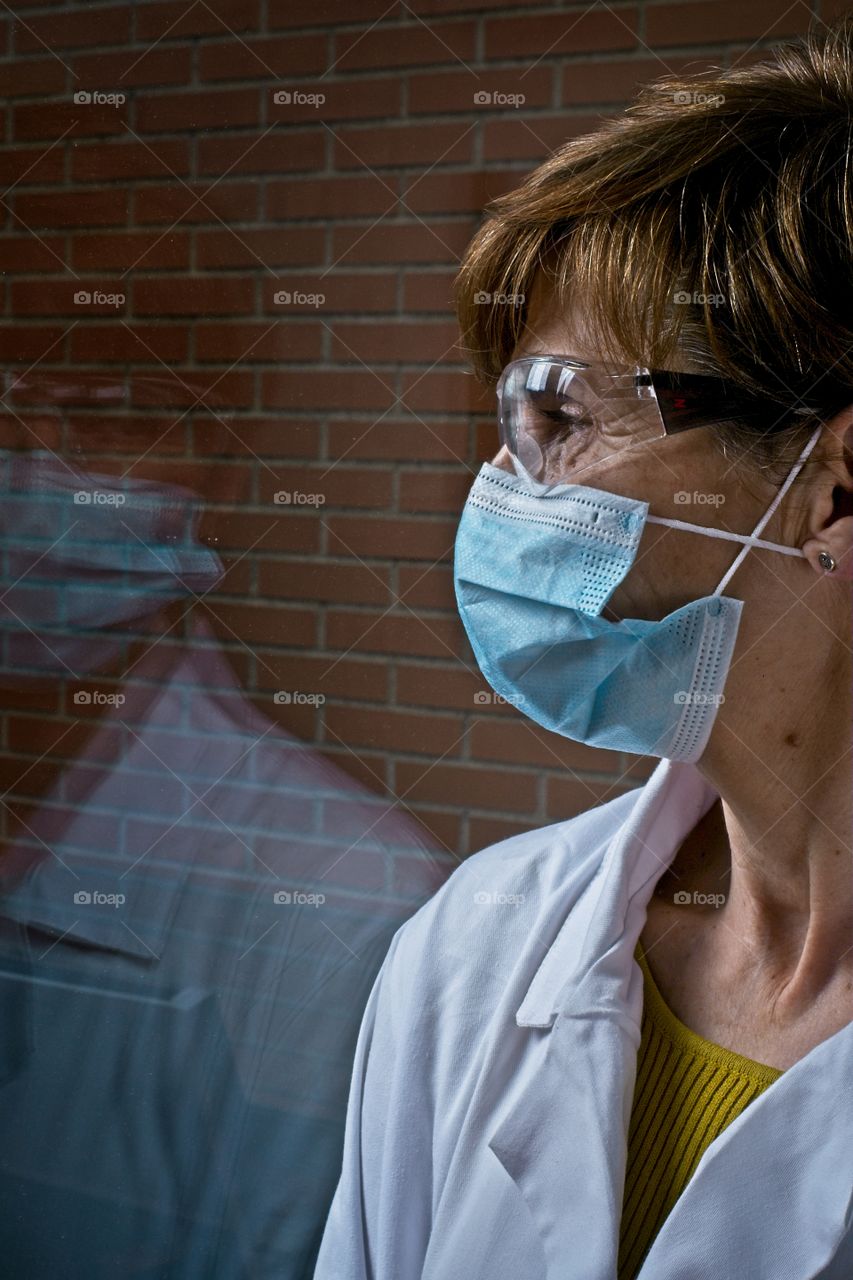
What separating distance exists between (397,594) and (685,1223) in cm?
59

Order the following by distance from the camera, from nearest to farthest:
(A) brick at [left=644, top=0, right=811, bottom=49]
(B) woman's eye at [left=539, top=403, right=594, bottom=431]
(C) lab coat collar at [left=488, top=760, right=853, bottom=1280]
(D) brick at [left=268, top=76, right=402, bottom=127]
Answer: (C) lab coat collar at [left=488, top=760, right=853, bottom=1280] < (B) woman's eye at [left=539, top=403, right=594, bottom=431] < (A) brick at [left=644, top=0, right=811, bottom=49] < (D) brick at [left=268, top=76, right=402, bottom=127]

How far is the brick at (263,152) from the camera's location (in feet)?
3.48

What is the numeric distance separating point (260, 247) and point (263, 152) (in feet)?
0.29

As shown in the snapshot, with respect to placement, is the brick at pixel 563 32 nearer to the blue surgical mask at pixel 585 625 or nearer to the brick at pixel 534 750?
the blue surgical mask at pixel 585 625

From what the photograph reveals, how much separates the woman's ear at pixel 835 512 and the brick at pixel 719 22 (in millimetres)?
402

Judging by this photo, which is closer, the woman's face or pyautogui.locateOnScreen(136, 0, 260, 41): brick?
the woman's face

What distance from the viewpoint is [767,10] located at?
927 millimetres

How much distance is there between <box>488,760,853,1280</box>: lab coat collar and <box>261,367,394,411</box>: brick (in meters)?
0.44

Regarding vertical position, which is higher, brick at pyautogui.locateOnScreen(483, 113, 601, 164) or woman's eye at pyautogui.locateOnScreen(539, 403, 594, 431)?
brick at pyautogui.locateOnScreen(483, 113, 601, 164)

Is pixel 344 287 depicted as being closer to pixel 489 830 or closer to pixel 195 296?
pixel 195 296

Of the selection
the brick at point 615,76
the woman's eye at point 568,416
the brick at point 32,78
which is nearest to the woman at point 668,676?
the woman's eye at point 568,416

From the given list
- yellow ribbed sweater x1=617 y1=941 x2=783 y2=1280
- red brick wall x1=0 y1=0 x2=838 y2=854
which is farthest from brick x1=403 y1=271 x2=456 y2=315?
yellow ribbed sweater x1=617 y1=941 x2=783 y2=1280

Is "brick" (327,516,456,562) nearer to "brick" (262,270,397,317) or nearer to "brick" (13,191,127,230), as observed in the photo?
"brick" (262,270,397,317)

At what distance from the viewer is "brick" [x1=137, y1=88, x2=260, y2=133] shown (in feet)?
3.53
